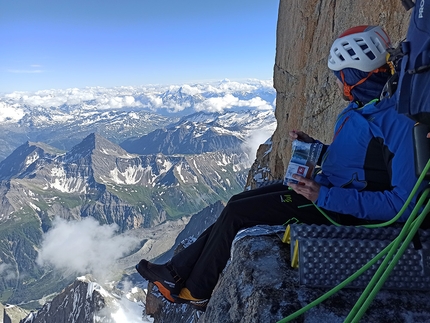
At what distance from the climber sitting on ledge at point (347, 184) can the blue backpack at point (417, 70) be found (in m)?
1.06

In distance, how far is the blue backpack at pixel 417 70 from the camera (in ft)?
11.9

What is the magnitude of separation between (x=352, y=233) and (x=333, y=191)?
0.78m

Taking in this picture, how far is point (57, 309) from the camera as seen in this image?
140875 mm

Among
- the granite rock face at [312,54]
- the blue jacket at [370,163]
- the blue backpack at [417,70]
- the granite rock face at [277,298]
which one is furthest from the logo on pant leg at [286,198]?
the granite rock face at [312,54]

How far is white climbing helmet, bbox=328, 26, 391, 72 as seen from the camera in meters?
6.25

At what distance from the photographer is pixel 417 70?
3684 mm

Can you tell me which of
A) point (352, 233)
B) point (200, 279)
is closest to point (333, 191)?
point (352, 233)

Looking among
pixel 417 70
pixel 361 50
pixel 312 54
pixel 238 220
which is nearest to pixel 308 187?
pixel 238 220

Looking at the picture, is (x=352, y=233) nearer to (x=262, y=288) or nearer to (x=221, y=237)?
(x=262, y=288)

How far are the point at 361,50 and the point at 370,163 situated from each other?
7.47 feet

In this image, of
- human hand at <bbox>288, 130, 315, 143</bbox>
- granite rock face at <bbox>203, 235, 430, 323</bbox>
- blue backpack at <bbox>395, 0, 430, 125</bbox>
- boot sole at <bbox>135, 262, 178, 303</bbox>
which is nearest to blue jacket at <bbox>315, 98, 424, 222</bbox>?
human hand at <bbox>288, 130, 315, 143</bbox>

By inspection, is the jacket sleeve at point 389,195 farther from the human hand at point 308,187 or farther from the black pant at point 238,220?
the black pant at point 238,220

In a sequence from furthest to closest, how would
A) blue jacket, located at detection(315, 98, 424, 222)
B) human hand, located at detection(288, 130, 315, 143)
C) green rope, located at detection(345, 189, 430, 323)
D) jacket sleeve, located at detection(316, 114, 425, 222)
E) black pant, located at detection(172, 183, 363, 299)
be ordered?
human hand, located at detection(288, 130, 315, 143) → black pant, located at detection(172, 183, 363, 299) → blue jacket, located at detection(315, 98, 424, 222) → jacket sleeve, located at detection(316, 114, 425, 222) → green rope, located at detection(345, 189, 430, 323)

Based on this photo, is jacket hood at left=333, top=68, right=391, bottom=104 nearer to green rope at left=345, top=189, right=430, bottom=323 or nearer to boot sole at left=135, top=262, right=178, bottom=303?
green rope at left=345, top=189, right=430, bottom=323
